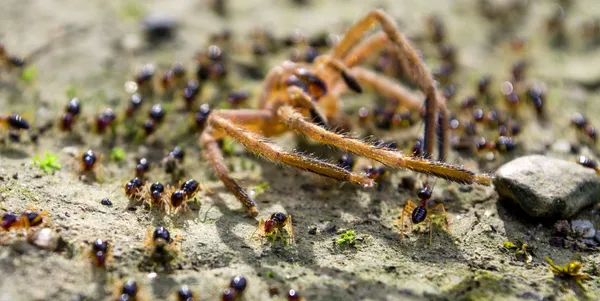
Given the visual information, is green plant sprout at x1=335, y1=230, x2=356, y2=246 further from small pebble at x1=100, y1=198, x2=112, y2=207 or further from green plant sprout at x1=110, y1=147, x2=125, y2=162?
green plant sprout at x1=110, y1=147, x2=125, y2=162

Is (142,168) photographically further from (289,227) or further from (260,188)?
(289,227)

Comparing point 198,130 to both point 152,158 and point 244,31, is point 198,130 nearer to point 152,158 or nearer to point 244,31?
point 152,158

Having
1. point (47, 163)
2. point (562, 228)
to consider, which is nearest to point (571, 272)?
point (562, 228)

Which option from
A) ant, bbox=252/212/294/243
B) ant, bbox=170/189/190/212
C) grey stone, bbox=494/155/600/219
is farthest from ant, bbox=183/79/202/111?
grey stone, bbox=494/155/600/219

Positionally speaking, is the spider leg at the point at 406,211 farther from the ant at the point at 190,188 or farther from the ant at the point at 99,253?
the ant at the point at 99,253

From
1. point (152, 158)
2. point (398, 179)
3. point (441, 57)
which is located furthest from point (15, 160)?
point (441, 57)

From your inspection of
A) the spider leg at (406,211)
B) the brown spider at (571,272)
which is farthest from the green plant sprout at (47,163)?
the brown spider at (571,272)
